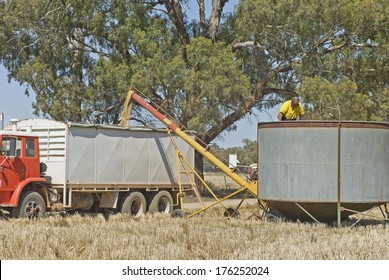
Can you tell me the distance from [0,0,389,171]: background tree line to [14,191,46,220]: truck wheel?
12529 millimetres

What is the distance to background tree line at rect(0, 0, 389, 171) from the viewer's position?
101ft

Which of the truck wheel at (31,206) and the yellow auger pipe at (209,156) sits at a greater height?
the yellow auger pipe at (209,156)

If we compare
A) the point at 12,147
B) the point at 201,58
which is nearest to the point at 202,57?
the point at 201,58

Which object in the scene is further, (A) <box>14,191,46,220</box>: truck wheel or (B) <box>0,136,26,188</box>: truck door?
(A) <box>14,191,46,220</box>: truck wheel

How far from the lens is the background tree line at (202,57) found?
3073 centimetres

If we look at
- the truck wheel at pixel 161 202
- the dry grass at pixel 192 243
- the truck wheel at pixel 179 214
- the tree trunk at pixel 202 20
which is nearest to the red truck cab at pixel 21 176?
the dry grass at pixel 192 243

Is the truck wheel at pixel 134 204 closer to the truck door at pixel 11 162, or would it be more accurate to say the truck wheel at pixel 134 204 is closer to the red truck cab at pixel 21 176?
the red truck cab at pixel 21 176

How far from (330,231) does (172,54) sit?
62.8ft

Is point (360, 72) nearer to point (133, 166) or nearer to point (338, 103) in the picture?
Answer: point (338, 103)

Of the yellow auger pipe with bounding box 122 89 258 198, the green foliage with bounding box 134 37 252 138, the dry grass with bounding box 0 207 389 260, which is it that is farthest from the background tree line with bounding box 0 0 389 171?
the dry grass with bounding box 0 207 389 260

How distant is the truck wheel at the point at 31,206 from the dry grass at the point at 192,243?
229 centimetres

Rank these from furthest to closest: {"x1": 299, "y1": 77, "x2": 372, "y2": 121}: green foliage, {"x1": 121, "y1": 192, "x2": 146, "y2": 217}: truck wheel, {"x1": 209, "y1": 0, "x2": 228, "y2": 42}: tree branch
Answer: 1. {"x1": 209, "y1": 0, "x2": 228, "y2": 42}: tree branch
2. {"x1": 299, "y1": 77, "x2": 372, "y2": 121}: green foliage
3. {"x1": 121, "y1": 192, "x2": 146, "y2": 217}: truck wheel

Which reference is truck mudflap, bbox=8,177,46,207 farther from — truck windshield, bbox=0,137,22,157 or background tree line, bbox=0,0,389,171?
background tree line, bbox=0,0,389,171

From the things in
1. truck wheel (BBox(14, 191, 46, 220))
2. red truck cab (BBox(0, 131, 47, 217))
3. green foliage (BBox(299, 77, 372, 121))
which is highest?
green foliage (BBox(299, 77, 372, 121))
